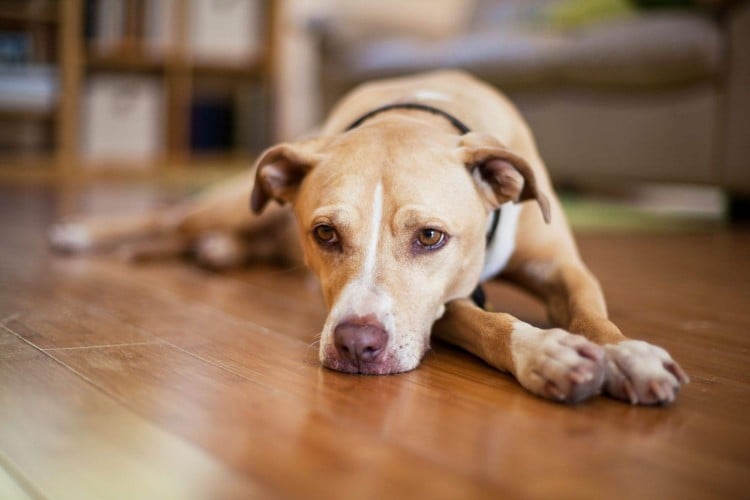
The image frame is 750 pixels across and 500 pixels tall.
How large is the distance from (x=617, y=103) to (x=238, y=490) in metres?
3.98

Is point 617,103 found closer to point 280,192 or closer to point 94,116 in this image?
point 280,192

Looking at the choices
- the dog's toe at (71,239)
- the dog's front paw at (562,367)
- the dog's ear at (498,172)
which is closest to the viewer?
the dog's front paw at (562,367)

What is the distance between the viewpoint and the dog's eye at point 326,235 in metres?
1.66

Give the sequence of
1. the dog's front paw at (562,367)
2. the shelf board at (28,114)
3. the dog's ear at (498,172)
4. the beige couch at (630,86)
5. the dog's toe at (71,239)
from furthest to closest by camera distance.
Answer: the shelf board at (28,114) < the beige couch at (630,86) < the dog's toe at (71,239) < the dog's ear at (498,172) < the dog's front paw at (562,367)

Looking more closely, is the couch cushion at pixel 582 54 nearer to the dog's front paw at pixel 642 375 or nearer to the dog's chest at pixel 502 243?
the dog's chest at pixel 502 243

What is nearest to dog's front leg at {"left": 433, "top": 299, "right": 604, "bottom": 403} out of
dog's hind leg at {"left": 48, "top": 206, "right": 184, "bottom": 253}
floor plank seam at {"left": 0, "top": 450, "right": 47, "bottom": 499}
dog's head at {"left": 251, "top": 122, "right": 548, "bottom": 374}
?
dog's head at {"left": 251, "top": 122, "right": 548, "bottom": 374}

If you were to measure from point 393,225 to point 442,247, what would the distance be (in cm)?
12

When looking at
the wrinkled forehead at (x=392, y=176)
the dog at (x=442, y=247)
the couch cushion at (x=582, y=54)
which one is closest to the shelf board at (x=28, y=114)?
the couch cushion at (x=582, y=54)

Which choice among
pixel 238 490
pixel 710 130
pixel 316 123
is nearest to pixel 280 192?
pixel 238 490

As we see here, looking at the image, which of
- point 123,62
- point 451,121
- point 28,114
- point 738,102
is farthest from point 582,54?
point 28,114

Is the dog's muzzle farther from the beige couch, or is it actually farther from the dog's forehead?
the beige couch

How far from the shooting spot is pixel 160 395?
4.42ft

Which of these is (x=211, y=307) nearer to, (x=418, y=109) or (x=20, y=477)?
(x=418, y=109)

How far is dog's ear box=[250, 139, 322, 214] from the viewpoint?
187cm
